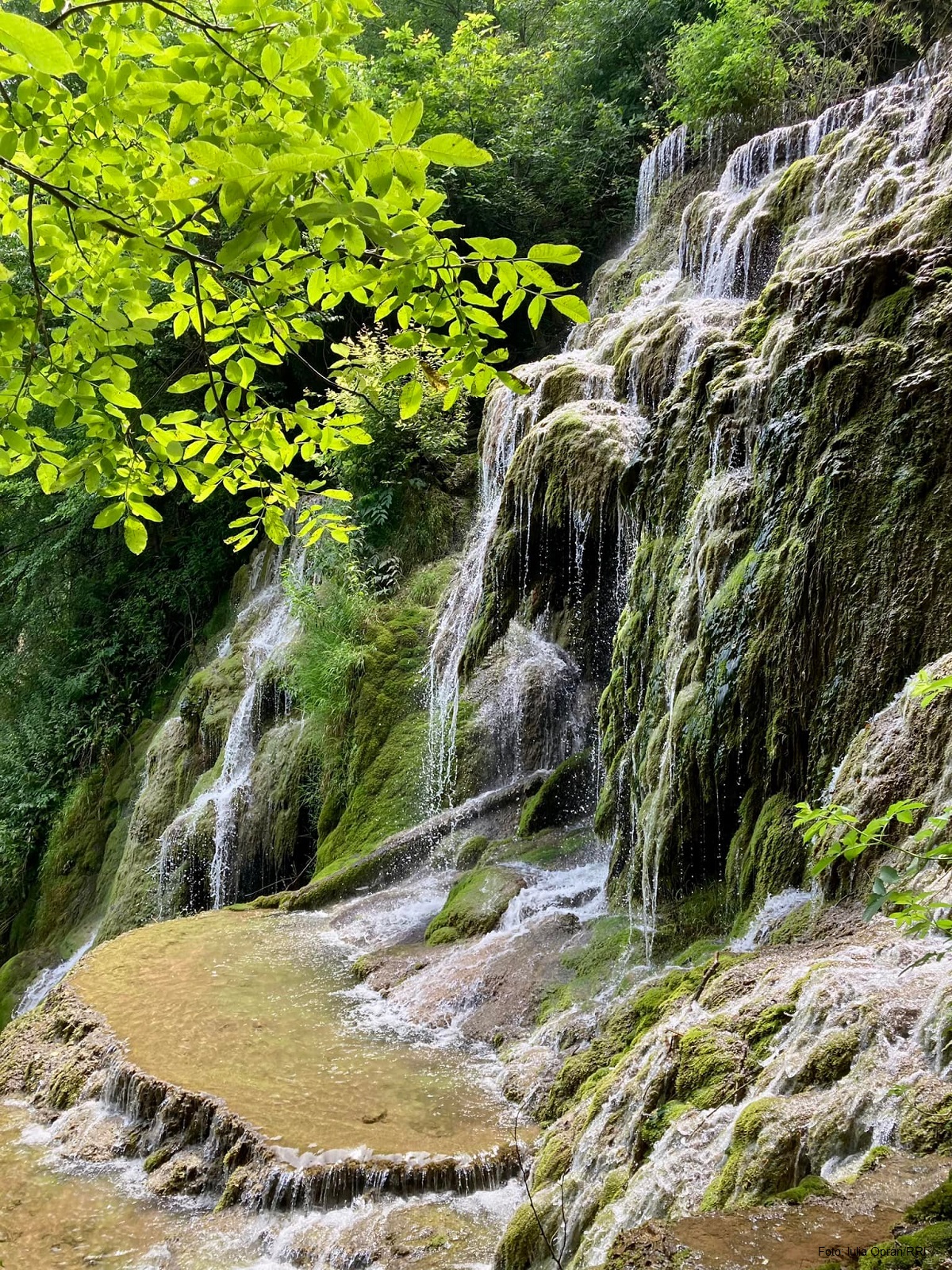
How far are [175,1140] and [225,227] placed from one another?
182 inches

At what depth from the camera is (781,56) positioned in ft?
45.3

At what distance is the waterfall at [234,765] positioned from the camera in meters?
11.5

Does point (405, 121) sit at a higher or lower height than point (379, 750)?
higher

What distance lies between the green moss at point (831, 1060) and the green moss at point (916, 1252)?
3.29 feet

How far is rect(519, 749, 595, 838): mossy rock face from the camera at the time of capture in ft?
28.4

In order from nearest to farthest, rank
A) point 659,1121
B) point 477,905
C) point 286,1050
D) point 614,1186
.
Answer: point 614,1186
point 659,1121
point 286,1050
point 477,905

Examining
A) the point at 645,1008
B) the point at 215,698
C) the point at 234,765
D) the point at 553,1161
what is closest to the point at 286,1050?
the point at 645,1008

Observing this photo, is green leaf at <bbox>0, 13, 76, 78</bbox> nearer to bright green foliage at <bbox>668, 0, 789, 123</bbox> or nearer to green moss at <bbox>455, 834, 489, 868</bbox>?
green moss at <bbox>455, 834, 489, 868</bbox>

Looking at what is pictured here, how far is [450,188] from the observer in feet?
55.1

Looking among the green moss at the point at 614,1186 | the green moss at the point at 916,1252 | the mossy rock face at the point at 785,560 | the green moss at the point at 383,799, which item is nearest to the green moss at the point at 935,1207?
the green moss at the point at 916,1252

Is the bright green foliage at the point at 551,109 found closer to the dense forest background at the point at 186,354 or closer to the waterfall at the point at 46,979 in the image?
the dense forest background at the point at 186,354

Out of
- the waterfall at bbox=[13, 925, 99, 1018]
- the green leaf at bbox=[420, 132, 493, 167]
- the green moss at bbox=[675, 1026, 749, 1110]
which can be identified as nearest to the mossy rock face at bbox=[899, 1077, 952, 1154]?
the green moss at bbox=[675, 1026, 749, 1110]

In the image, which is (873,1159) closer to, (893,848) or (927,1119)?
(927,1119)

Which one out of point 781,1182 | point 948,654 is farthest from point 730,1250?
point 948,654
